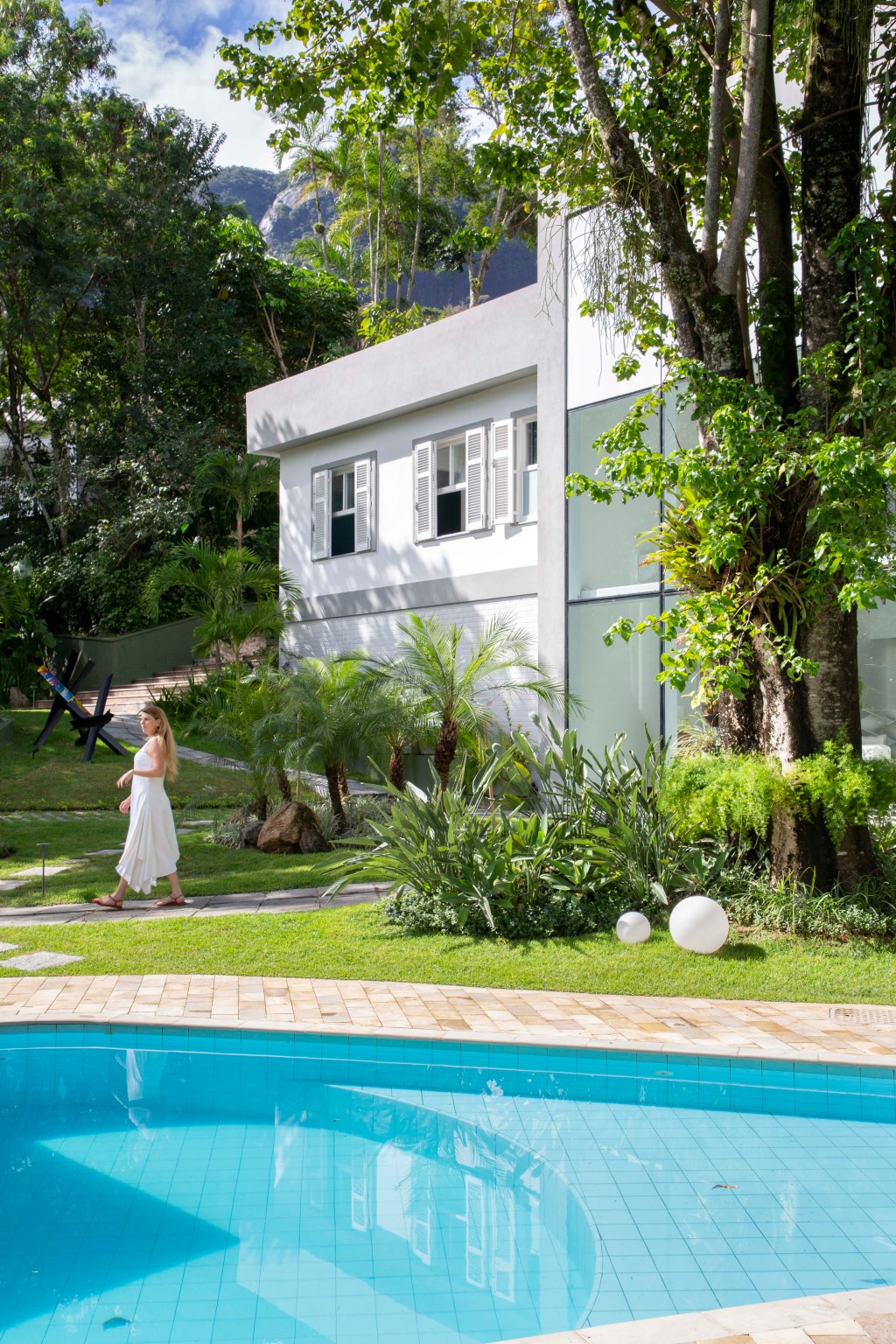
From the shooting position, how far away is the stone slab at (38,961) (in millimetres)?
7226

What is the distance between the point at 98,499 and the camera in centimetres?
2622

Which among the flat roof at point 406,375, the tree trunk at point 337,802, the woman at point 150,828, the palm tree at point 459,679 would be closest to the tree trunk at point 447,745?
the palm tree at point 459,679

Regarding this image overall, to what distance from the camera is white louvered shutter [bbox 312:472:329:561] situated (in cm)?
1883

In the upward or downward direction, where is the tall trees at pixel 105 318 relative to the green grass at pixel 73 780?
upward

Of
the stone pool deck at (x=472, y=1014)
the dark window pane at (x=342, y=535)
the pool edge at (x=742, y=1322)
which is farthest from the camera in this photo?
the dark window pane at (x=342, y=535)

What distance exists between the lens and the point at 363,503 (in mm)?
17984

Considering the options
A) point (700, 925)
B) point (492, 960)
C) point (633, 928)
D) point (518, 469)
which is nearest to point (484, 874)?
point (492, 960)

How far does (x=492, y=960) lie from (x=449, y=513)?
10209 millimetres

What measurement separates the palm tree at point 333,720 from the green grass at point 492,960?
3.72m

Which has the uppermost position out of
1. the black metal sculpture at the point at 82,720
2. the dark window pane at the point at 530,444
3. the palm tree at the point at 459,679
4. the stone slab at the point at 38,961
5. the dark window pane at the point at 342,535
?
the dark window pane at the point at 530,444

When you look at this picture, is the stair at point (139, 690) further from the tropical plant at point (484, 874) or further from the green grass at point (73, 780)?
the tropical plant at point (484, 874)

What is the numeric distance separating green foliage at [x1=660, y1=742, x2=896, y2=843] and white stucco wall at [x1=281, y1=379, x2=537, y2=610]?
747 centimetres

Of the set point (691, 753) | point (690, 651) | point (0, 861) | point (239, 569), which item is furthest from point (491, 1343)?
point (239, 569)

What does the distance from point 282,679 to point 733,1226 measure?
968cm
